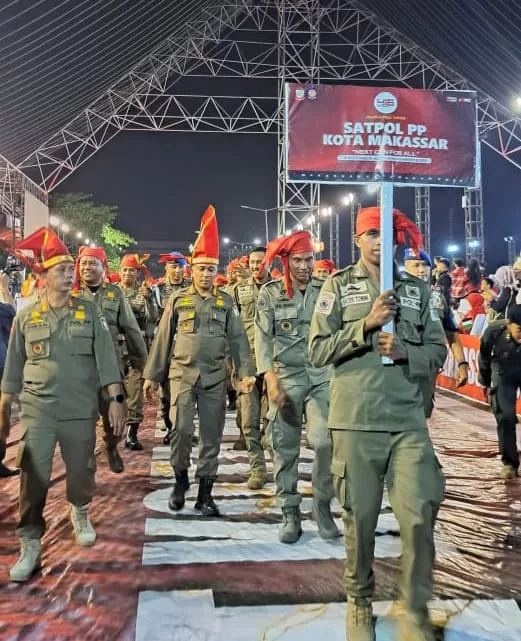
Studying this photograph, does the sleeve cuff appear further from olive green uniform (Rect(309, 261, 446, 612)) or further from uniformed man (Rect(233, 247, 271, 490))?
uniformed man (Rect(233, 247, 271, 490))

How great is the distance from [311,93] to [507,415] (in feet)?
11.8

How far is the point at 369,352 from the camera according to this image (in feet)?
10.9

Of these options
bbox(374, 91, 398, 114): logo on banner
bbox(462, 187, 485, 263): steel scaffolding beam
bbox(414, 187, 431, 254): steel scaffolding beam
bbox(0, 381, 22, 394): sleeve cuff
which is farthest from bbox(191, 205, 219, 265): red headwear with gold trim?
bbox(462, 187, 485, 263): steel scaffolding beam

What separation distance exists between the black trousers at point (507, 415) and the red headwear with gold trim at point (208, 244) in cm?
311

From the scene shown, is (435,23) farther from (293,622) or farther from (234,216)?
(234,216)

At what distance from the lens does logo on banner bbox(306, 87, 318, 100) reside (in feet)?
16.6

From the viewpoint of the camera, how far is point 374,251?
3457 mm

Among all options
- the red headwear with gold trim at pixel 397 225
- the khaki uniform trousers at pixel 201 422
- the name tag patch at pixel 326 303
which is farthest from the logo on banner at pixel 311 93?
the khaki uniform trousers at pixel 201 422

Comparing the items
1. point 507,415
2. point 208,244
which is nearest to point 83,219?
point 208,244

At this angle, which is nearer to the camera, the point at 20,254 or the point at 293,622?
the point at 293,622

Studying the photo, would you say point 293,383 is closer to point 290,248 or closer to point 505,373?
point 290,248

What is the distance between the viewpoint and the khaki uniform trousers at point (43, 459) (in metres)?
4.31

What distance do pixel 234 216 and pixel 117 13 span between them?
4099cm

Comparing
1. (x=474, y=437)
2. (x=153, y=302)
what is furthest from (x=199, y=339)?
(x=153, y=302)
